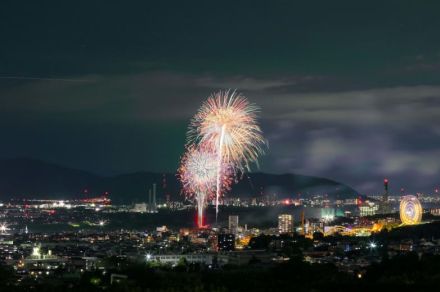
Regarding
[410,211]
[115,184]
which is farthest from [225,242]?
[115,184]

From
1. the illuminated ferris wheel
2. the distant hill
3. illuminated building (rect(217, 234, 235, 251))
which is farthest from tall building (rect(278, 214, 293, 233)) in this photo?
the distant hill

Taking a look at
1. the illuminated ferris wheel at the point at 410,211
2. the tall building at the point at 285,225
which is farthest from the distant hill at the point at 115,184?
the illuminated ferris wheel at the point at 410,211

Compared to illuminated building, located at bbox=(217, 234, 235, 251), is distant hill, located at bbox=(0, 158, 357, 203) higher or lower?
higher

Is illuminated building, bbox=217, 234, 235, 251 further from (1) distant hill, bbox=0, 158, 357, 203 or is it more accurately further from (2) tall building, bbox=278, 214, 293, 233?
(1) distant hill, bbox=0, 158, 357, 203

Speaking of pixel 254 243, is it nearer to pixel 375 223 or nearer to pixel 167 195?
pixel 375 223

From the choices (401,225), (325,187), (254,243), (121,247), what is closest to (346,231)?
(401,225)

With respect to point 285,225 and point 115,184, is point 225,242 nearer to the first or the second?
point 285,225
